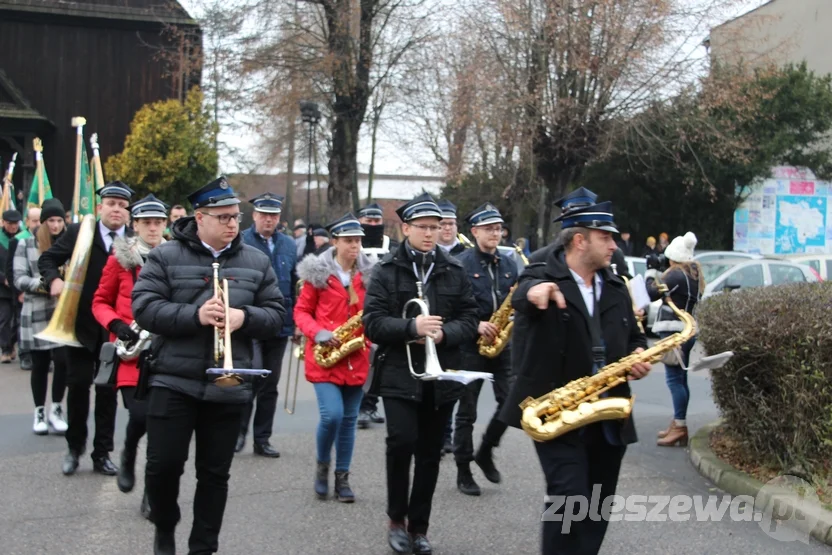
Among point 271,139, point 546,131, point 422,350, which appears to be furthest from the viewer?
point 271,139

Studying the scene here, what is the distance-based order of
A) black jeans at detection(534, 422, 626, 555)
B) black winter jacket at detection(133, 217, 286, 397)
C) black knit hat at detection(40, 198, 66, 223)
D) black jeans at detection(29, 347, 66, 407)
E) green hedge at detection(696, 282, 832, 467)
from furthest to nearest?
black knit hat at detection(40, 198, 66, 223) < black jeans at detection(29, 347, 66, 407) < green hedge at detection(696, 282, 832, 467) < black winter jacket at detection(133, 217, 286, 397) < black jeans at detection(534, 422, 626, 555)

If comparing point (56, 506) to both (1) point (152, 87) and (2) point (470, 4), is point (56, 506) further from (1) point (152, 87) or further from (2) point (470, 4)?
(1) point (152, 87)

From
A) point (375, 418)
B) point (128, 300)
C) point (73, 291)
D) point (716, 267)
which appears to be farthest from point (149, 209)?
point (716, 267)

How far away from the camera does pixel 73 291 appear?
258 inches

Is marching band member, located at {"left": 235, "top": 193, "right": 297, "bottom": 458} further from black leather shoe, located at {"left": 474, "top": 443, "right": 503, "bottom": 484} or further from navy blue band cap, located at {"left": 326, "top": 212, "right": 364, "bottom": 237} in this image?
black leather shoe, located at {"left": 474, "top": 443, "right": 503, "bottom": 484}

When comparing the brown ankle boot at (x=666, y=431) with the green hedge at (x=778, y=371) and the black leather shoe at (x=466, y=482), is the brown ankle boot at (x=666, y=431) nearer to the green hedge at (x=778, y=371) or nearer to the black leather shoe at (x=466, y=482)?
the green hedge at (x=778, y=371)

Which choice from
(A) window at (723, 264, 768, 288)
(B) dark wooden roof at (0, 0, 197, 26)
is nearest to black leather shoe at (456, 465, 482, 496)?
(A) window at (723, 264, 768, 288)

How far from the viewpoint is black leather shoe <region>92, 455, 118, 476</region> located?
673 centimetres

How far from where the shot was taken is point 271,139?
33375 millimetres

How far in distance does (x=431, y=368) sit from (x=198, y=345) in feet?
4.16

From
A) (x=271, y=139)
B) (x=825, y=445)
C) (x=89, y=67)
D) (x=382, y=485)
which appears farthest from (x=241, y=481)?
(x=271, y=139)

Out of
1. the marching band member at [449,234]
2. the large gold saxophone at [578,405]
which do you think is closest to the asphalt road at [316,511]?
the large gold saxophone at [578,405]

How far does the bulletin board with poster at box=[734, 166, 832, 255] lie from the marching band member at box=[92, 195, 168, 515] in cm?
2713

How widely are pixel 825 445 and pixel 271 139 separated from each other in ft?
95.9
